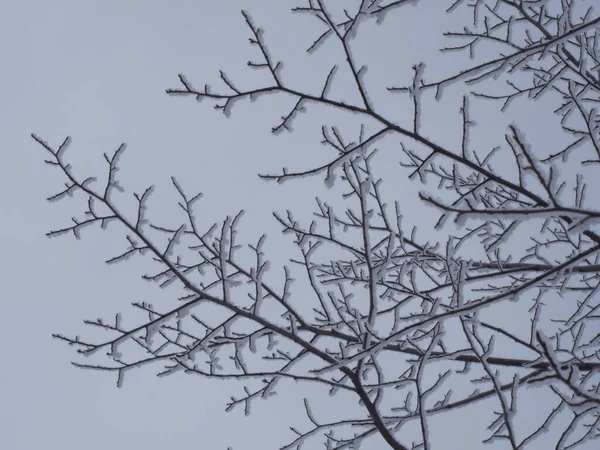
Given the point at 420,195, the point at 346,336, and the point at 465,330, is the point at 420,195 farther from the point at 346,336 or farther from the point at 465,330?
the point at 346,336

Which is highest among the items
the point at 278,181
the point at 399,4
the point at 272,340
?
the point at 399,4

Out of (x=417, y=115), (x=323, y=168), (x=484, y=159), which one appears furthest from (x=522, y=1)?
(x=323, y=168)

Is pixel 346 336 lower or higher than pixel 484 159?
lower

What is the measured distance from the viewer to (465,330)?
7.92 feet

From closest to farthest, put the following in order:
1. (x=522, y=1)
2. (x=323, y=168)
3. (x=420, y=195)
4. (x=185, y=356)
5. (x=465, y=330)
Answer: (x=420, y=195) < (x=465, y=330) < (x=323, y=168) < (x=185, y=356) < (x=522, y=1)

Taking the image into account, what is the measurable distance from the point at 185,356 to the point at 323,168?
1.27 meters

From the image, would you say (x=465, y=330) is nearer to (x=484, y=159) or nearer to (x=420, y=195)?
(x=420, y=195)

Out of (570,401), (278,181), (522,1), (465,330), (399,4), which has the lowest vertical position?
(570,401)

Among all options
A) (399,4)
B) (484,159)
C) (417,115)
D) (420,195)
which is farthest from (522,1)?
(420,195)

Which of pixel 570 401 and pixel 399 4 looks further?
pixel 399 4

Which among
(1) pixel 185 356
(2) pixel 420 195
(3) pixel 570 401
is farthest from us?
(1) pixel 185 356

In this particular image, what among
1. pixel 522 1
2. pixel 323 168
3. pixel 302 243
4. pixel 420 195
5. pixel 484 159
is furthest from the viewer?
pixel 484 159

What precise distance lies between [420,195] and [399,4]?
4.78 ft

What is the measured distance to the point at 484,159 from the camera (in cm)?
460
